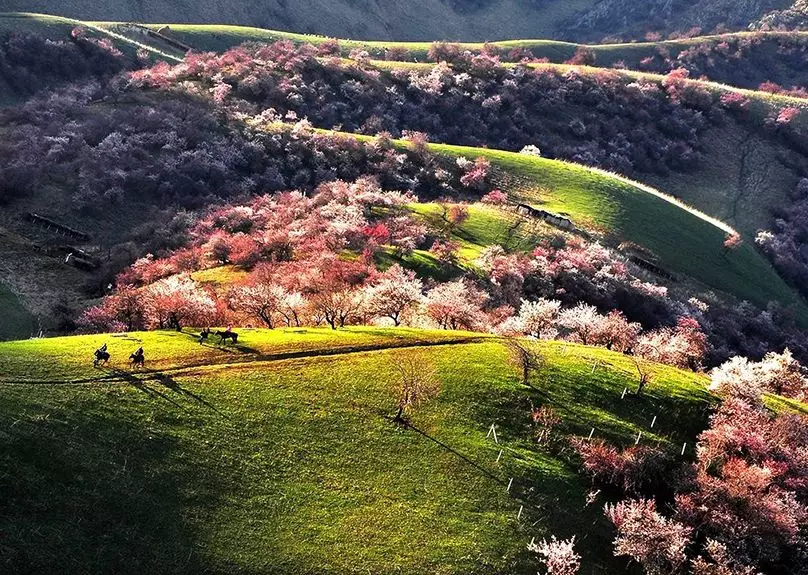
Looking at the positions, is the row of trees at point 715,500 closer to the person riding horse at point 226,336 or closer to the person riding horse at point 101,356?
the person riding horse at point 226,336

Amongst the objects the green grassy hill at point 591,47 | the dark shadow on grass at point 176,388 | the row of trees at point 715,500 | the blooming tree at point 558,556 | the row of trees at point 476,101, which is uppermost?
the green grassy hill at point 591,47

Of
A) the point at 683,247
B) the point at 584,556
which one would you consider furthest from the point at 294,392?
the point at 683,247

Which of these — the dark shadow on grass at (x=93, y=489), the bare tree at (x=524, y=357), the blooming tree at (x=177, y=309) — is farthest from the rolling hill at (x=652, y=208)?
the bare tree at (x=524, y=357)

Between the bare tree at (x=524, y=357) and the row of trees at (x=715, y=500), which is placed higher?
Result: the bare tree at (x=524, y=357)

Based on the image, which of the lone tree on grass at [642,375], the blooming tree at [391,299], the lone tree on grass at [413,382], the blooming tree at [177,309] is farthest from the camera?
the blooming tree at [391,299]

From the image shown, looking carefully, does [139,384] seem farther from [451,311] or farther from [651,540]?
[651,540]

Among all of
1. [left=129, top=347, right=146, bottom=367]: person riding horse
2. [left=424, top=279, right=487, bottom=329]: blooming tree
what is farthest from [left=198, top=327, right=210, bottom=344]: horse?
[left=424, top=279, right=487, bottom=329]: blooming tree
